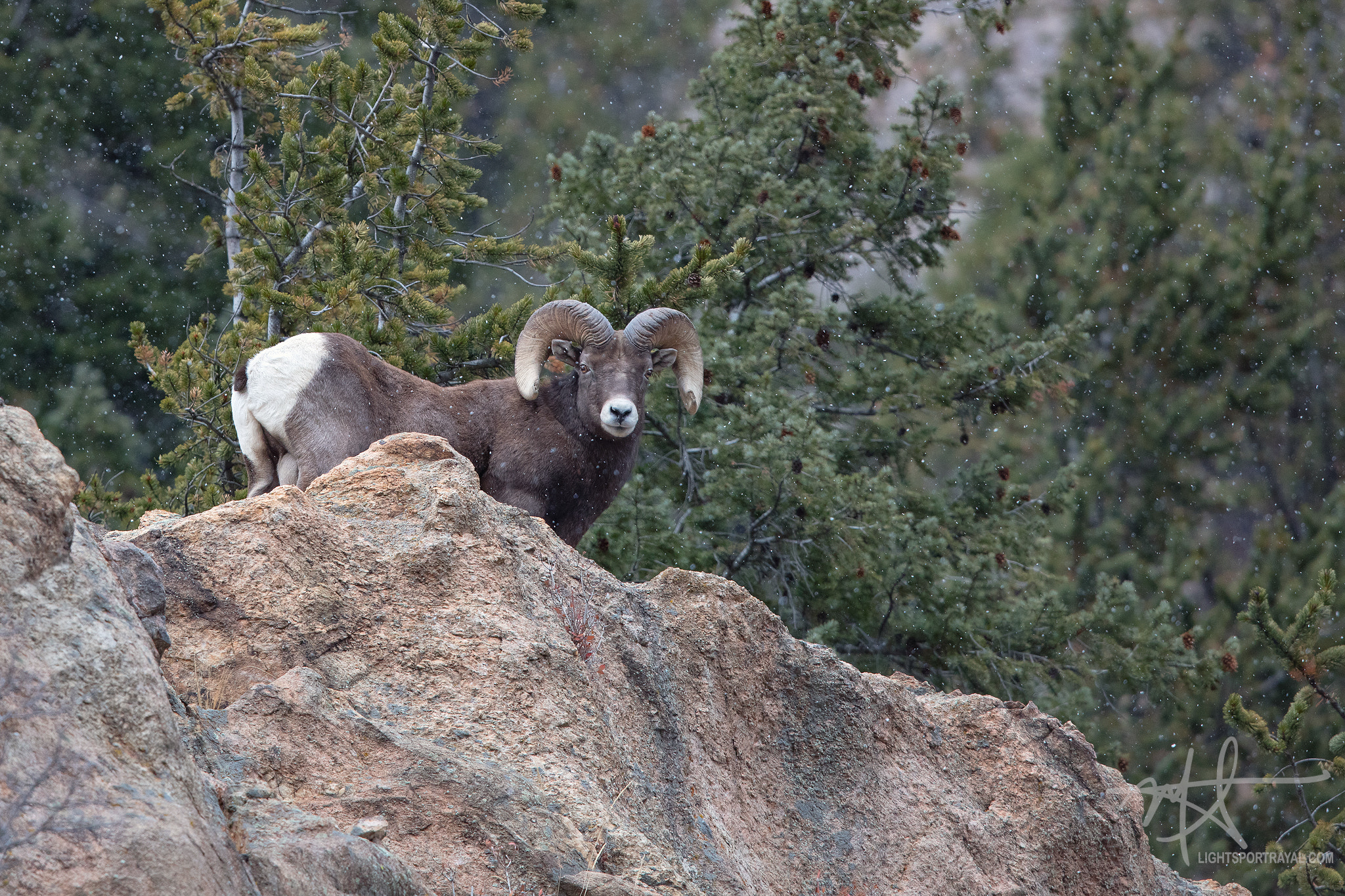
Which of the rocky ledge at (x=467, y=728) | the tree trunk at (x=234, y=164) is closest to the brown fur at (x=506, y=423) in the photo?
the rocky ledge at (x=467, y=728)

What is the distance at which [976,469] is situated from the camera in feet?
38.5

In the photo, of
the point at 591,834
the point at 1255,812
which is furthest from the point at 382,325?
the point at 1255,812

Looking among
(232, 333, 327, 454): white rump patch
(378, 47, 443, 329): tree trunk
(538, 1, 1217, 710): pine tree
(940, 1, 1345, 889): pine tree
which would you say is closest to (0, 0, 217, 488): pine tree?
(538, 1, 1217, 710): pine tree

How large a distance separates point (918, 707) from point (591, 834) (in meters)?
2.07

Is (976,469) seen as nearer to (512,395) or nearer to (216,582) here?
(512,395)

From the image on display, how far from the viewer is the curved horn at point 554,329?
7.31 m

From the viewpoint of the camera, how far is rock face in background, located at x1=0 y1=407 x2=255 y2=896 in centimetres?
272

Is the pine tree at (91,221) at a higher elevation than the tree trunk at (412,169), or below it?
higher

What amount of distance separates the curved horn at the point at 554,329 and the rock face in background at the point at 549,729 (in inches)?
79.9

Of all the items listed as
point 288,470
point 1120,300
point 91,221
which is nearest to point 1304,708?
point 288,470

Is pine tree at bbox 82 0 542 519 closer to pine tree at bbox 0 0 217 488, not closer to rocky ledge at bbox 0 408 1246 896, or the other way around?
rocky ledge at bbox 0 408 1246 896

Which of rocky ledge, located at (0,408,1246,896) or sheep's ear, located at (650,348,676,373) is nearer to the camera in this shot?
rocky ledge, located at (0,408,1246,896)

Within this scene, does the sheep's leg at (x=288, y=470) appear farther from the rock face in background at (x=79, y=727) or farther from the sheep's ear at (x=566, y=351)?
the rock face in background at (x=79, y=727)

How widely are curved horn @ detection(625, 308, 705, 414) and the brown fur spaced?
0.33 ft
